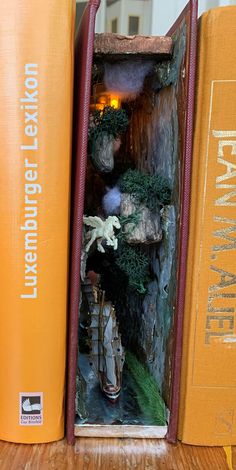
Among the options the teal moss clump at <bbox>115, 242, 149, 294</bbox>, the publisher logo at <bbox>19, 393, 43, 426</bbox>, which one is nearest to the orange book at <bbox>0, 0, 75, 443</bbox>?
the publisher logo at <bbox>19, 393, 43, 426</bbox>

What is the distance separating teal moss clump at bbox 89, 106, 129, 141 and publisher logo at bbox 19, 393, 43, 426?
1.15 ft

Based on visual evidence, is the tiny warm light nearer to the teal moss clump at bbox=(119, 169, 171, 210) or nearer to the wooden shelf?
the teal moss clump at bbox=(119, 169, 171, 210)

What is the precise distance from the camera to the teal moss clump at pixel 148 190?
2.08 ft

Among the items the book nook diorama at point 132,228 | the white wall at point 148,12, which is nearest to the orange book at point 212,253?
the book nook diorama at point 132,228

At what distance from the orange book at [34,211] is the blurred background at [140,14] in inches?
18.4

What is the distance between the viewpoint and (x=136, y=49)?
0.61 m

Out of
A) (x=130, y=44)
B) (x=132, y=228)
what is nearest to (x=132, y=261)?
(x=132, y=228)

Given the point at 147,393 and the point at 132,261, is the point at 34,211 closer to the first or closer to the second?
the point at 132,261

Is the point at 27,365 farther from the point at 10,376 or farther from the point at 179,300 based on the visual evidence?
the point at 179,300

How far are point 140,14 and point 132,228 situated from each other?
1.92ft

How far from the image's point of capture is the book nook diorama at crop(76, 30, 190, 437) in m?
0.64

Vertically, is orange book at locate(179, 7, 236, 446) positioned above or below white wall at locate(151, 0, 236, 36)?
below

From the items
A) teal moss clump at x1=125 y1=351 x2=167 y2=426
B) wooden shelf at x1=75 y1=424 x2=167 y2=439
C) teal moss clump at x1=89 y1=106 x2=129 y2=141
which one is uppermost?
teal moss clump at x1=89 y1=106 x2=129 y2=141

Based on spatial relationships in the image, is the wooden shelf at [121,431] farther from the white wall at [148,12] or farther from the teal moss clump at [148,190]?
the white wall at [148,12]
